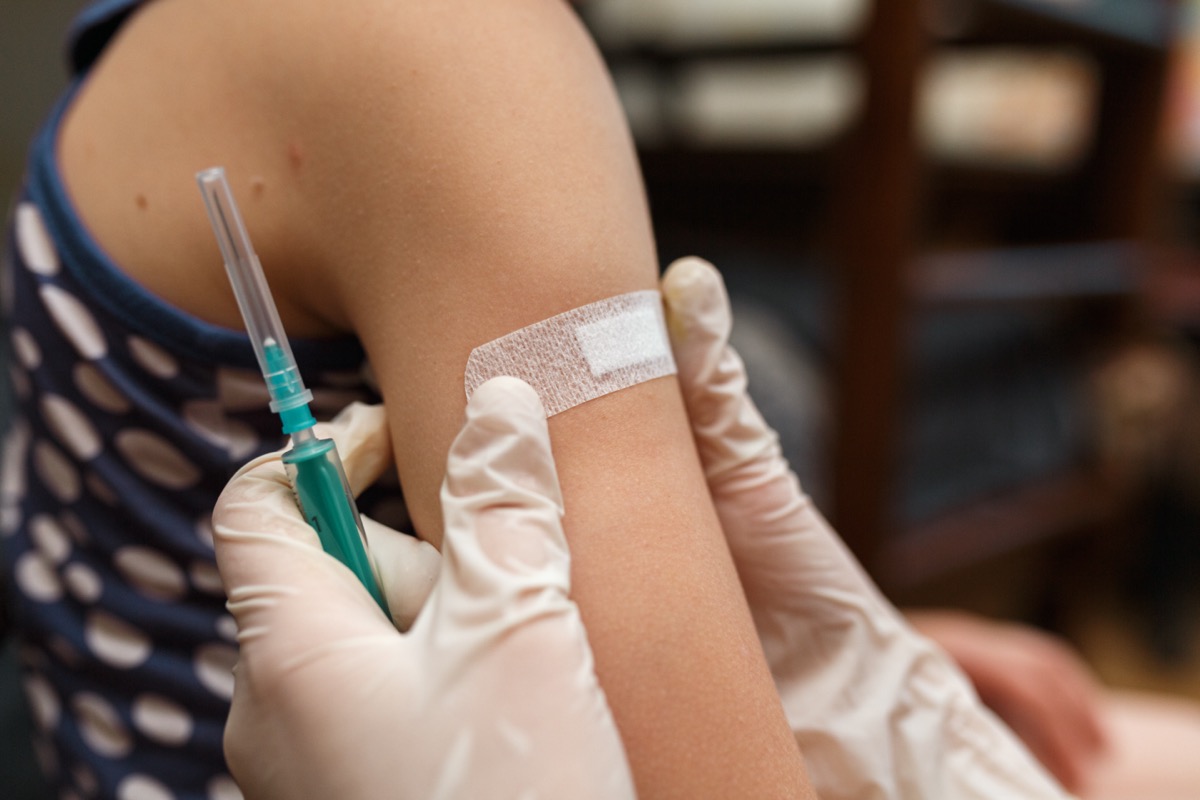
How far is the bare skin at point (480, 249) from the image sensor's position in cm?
49

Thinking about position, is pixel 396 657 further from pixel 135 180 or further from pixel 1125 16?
pixel 1125 16

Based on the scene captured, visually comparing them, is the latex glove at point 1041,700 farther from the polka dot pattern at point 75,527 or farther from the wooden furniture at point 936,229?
the polka dot pattern at point 75,527

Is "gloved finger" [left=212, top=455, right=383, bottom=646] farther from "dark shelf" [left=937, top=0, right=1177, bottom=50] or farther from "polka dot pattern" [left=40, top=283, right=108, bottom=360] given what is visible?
"dark shelf" [left=937, top=0, right=1177, bottom=50]

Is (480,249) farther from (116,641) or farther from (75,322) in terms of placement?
(116,641)

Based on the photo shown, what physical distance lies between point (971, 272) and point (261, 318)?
4.56 ft

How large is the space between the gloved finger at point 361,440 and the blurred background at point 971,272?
1067 mm

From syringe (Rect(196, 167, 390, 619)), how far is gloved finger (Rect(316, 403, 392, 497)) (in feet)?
0.13

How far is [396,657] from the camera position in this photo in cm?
47

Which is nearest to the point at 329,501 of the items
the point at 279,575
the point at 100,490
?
the point at 279,575

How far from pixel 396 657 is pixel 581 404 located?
177mm

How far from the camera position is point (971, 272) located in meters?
1.54

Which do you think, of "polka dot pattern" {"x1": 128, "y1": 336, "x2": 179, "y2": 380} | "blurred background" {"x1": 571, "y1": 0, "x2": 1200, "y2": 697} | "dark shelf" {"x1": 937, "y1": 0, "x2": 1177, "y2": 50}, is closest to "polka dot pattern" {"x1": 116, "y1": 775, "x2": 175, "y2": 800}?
"polka dot pattern" {"x1": 128, "y1": 336, "x2": 179, "y2": 380}

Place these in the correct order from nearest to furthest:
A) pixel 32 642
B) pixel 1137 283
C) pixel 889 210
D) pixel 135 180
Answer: pixel 135 180 < pixel 32 642 < pixel 889 210 < pixel 1137 283

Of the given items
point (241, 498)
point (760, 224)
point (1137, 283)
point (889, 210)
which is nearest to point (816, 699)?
point (241, 498)
